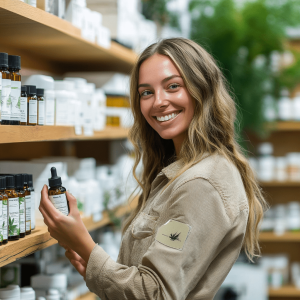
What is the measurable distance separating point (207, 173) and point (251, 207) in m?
0.34

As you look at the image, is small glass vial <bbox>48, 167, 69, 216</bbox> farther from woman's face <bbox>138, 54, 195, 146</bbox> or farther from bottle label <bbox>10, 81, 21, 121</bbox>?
woman's face <bbox>138, 54, 195, 146</bbox>

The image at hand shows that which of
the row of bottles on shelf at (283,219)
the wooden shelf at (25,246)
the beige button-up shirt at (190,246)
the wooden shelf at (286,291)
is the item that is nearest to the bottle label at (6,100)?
the wooden shelf at (25,246)

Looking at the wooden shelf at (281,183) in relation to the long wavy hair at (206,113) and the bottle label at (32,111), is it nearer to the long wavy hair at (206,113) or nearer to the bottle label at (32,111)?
the long wavy hair at (206,113)

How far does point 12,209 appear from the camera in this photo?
1.29 meters

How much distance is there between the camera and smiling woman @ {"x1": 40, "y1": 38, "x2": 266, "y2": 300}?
1.16m

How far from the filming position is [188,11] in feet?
13.0

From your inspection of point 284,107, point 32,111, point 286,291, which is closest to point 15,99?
point 32,111

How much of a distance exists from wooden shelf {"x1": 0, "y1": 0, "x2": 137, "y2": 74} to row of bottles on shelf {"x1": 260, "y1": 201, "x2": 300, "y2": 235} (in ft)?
7.29

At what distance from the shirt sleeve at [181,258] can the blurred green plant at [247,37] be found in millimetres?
2654

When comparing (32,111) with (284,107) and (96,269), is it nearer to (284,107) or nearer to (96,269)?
(96,269)

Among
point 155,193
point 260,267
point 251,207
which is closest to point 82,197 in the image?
point 155,193

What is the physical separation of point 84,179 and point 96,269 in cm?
99

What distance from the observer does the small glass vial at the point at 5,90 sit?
1.25 metres

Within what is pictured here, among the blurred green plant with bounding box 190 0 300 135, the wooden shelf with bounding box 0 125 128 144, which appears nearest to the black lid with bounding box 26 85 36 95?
the wooden shelf with bounding box 0 125 128 144
